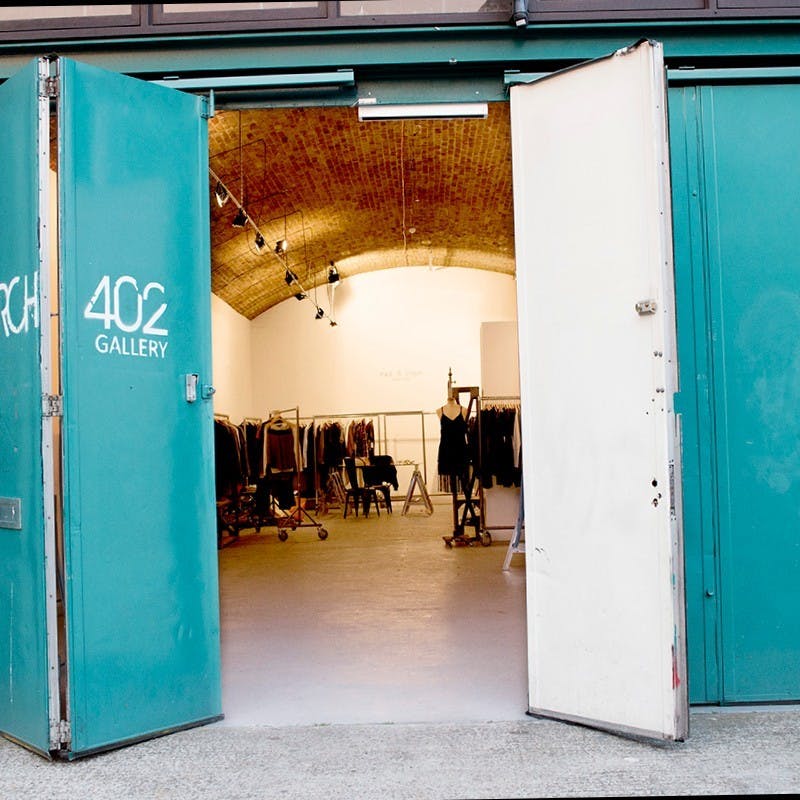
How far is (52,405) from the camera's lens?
361cm

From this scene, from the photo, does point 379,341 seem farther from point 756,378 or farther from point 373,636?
point 756,378

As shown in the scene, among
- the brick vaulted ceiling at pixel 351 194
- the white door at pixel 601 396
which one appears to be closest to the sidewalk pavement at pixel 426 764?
the white door at pixel 601 396

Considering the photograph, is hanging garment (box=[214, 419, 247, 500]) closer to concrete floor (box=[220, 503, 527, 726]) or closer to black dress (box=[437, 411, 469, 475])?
concrete floor (box=[220, 503, 527, 726])

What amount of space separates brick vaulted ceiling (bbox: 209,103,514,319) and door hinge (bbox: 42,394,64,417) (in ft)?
12.5

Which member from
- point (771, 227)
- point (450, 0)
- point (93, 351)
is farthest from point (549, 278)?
point (93, 351)

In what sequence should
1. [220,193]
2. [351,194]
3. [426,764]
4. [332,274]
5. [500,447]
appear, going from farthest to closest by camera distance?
[332,274], [351,194], [500,447], [220,193], [426,764]

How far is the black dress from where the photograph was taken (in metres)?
10.5

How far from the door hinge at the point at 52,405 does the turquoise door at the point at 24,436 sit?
0.09 ft

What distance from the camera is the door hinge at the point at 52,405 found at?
3.60 metres

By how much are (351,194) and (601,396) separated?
8994 mm

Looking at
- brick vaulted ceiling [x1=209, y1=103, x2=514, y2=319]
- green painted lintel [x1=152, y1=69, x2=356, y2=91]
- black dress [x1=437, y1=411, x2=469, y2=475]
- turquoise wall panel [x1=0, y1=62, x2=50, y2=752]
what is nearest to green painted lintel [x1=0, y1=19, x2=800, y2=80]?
green painted lintel [x1=152, y1=69, x2=356, y2=91]

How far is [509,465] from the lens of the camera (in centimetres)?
1027

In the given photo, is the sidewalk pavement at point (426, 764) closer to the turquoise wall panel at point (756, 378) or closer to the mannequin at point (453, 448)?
the turquoise wall panel at point (756, 378)

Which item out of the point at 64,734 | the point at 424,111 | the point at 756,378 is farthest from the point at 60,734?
the point at 756,378
